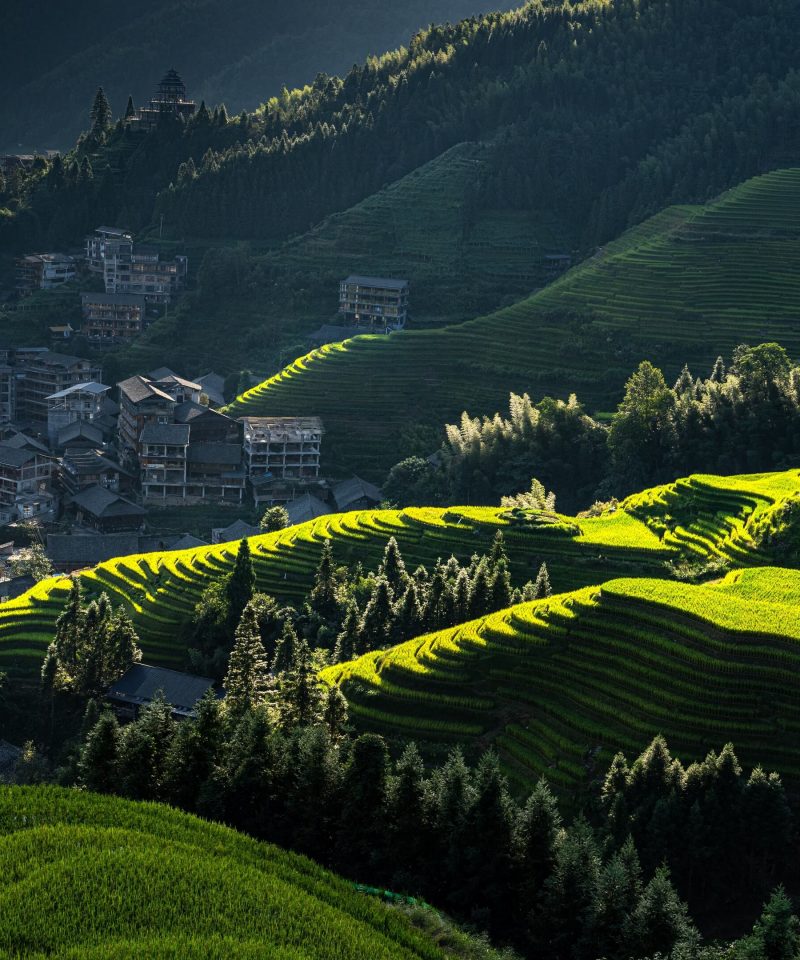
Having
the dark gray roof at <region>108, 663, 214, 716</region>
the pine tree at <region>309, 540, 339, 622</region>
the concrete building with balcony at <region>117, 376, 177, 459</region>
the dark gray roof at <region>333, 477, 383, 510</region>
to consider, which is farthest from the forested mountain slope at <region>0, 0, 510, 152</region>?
the dark gray roof at <region>108, 663, 214, 716</region>

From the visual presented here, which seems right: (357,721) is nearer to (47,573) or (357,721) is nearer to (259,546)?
(259,546)

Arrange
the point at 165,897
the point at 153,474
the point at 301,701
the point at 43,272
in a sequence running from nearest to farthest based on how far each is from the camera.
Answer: the point at 165,897 < the point at 301,701 < the point at 153,474 < the point at 43,272

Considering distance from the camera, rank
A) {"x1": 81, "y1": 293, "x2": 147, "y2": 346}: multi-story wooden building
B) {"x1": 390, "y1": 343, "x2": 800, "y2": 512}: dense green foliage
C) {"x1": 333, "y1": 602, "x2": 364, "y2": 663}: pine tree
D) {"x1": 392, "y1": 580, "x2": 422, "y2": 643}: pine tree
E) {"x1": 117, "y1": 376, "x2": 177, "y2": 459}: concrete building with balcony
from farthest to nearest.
Result: {"x1": 81, "y1": 293, "x2": 147, "y2": 346}: multi-story wooden building
{"x1": 117, "y1": 376, "x2": 177, "y2": 459}: concrete building with balcony
{"x1": 390, "y1": 343, "x2": 800, "y2": 512}: dense green foliage
{"x1": 333, "y1": 602, "x2": 364, "y2": 663}: pine tree
{"x1": 392, "y1": 580, "x2": 422, "y2": 643}: pine tree

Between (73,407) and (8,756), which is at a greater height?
(73,407)

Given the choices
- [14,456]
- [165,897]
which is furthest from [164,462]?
[165,897]

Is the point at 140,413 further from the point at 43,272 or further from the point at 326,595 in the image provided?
the point at 326,595

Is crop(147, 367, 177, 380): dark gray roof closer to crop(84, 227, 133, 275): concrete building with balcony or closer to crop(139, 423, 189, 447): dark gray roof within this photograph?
crop(139, 423, 189, 447): dark gray roof
